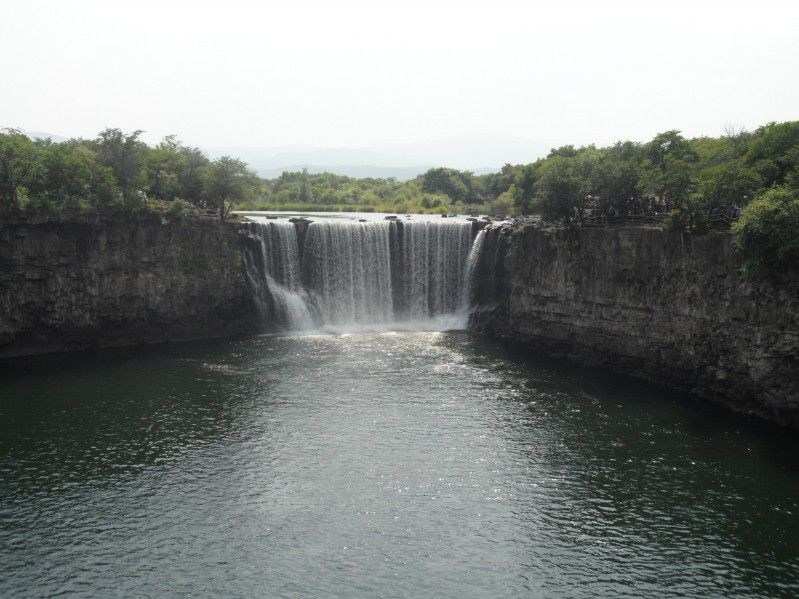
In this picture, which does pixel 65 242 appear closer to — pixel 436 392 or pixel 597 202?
pixel 436 392

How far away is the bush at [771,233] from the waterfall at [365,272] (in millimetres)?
26370

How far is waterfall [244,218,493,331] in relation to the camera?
201ft

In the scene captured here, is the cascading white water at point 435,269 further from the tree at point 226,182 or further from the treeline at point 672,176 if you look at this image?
the tree at point 226,182

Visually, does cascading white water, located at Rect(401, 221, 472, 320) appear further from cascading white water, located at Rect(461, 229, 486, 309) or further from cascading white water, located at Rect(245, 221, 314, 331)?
cascading white water, located at Rect(245, 221, 314, 331)

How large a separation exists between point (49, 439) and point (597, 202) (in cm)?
4295

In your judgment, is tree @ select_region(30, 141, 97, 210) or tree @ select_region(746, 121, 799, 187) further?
tree @ select_region(30, 141, 97, 210)

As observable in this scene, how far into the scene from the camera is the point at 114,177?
55.9m

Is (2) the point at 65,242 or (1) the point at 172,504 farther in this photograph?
(2) the point at 65,242

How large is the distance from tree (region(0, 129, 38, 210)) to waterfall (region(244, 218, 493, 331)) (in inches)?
699

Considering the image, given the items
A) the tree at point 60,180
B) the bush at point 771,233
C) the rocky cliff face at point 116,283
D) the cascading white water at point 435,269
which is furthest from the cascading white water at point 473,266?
the tree at point 60,180

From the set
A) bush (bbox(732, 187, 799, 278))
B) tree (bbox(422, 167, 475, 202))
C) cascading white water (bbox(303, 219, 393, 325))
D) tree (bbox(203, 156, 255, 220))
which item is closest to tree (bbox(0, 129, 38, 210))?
tree (bbox(203, 156, 255, 220))

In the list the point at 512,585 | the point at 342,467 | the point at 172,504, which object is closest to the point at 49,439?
the point at 172,504

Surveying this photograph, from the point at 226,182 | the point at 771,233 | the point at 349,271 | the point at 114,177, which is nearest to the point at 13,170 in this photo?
the point at 114,177

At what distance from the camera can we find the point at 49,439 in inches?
1422
